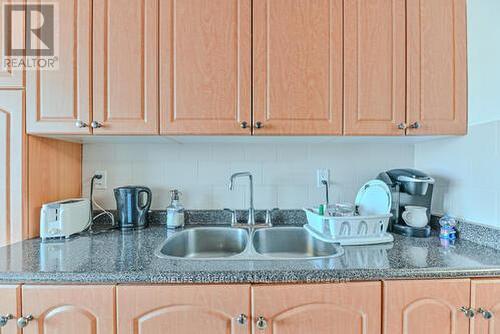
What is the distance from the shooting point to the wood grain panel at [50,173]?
117 cm

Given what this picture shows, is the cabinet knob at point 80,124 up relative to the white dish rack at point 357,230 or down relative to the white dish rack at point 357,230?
up

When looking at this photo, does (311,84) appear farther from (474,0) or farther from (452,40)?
(474,0)

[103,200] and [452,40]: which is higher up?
[452,40]

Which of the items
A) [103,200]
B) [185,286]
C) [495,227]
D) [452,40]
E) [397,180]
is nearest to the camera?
[185,286]

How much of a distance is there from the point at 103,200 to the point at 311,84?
131cm

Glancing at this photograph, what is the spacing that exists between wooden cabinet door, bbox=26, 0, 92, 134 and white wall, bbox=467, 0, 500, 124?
1.70 meters

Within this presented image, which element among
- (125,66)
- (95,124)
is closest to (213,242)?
(95,124)

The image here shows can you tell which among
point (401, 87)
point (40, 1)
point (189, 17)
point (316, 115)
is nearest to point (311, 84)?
point (316, 115)

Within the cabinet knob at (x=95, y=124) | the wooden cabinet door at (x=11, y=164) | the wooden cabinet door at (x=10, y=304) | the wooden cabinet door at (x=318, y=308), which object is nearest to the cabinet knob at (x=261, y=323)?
the wooden cabinet door at (x=318, y=308)

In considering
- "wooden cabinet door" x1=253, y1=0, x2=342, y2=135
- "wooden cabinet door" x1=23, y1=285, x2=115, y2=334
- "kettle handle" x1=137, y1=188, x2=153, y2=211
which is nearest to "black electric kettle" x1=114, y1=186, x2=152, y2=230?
"kettle handle" x1=137, y1=188, x2=153, y2=211

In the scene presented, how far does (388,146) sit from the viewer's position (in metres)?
1.57

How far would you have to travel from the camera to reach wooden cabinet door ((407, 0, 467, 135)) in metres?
1.17

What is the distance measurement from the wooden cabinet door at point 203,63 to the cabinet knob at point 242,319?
0.72 metres

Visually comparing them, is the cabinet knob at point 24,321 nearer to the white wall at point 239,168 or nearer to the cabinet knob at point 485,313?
the white wall at point 239,168
